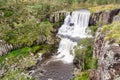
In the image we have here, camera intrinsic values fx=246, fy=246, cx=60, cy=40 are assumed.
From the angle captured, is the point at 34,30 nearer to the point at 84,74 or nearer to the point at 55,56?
the point at 55,56

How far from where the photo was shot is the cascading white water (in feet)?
323

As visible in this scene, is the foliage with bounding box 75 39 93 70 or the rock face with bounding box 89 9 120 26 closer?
the foliage with bounding box 75 39 93 70

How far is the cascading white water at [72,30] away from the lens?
98438mm

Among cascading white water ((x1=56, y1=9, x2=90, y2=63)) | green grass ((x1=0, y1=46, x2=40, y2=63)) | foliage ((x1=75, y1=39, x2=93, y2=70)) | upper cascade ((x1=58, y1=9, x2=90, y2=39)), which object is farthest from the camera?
upper cascade ((x1=58, y1=9, x2=90, y2=39))

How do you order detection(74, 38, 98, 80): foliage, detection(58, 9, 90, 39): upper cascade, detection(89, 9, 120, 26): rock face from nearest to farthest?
detection(74, 38, 98, 80): foliage
detection(89, 9, 120, 26): rock face
detection(58, 9, 90, 39): upper cascade

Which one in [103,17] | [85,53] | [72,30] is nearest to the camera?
[85,53]

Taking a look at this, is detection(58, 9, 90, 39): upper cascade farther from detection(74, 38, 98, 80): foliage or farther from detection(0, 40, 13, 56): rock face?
detection(0, 40, 13, 56): rock face

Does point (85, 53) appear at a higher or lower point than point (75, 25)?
higher

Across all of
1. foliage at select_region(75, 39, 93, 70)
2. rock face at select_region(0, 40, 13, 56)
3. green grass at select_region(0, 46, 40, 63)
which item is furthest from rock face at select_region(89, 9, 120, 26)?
rock face at select_region(0, 40, 13, 56)

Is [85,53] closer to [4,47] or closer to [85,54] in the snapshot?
[85,54]

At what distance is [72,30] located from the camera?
11288cm

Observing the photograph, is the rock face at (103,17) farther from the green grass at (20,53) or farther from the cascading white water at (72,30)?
the green grass at (20,53)

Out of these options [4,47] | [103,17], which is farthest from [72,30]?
[4,47]

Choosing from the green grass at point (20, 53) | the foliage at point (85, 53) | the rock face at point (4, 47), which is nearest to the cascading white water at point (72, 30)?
the green grass at point (20, 53)
